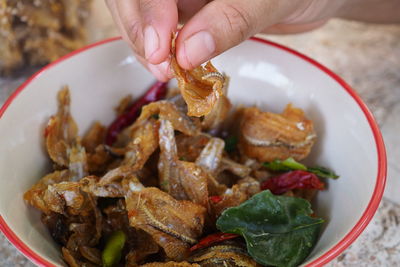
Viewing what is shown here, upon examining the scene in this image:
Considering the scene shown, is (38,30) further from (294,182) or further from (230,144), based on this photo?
(294,182)

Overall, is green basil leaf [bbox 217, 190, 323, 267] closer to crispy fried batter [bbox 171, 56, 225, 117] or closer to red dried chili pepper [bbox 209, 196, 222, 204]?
red dried chili pepper [bbox 209, 196, 222, 204]

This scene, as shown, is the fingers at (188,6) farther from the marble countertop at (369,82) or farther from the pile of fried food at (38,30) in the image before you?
the marble countertop at (369,82)

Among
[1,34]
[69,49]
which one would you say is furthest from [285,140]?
[1,34]

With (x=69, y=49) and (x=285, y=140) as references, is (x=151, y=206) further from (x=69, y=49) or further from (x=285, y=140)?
(x=69, y=49)

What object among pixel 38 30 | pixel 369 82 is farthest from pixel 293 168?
pixel 38 30

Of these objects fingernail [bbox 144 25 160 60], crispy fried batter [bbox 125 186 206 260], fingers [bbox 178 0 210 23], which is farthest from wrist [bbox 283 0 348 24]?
crispy fried batter [bbox 125 186 206 260]

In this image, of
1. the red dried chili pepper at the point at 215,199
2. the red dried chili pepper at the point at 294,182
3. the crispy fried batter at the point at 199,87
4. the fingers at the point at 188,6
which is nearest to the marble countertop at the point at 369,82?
the red dried chili pepper at the point at 294,182
